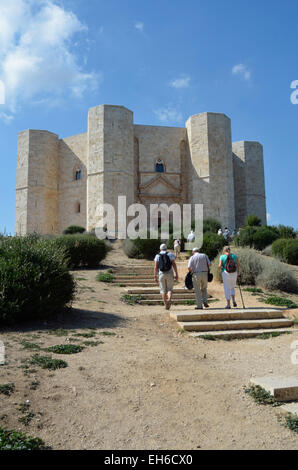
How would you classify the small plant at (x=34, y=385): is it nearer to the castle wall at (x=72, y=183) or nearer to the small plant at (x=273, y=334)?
the small plant at (x=273, y=334)

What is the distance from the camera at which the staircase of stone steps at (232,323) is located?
19.0 ft

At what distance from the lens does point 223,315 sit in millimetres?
6520

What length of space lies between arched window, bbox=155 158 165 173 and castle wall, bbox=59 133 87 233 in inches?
238

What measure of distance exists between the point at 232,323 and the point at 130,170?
2142cm

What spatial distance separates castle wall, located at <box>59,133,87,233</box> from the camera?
92.0 ft

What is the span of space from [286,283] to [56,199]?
76.0 feet

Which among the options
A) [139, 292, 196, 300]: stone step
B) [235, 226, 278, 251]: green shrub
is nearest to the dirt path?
[139, 292, 196, 300]: stone step

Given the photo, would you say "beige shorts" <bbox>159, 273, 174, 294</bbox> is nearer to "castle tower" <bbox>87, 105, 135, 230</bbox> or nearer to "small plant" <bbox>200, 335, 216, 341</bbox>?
"small plant" <bbox>200, 335, 216, 341</bbox>

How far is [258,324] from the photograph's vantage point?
629 centimetres

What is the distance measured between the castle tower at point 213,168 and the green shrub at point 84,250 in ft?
50.1

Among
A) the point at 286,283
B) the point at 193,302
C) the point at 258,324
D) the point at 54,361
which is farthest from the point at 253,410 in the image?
the point at 286,283

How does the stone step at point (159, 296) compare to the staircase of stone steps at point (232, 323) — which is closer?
the staircase of stone steps at point (232, 323)

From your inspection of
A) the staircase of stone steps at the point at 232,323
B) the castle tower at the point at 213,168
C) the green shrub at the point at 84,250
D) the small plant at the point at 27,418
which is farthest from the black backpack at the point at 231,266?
the castle tower at the point at 213,168

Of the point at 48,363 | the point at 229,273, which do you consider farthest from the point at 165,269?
the point at 48,363
